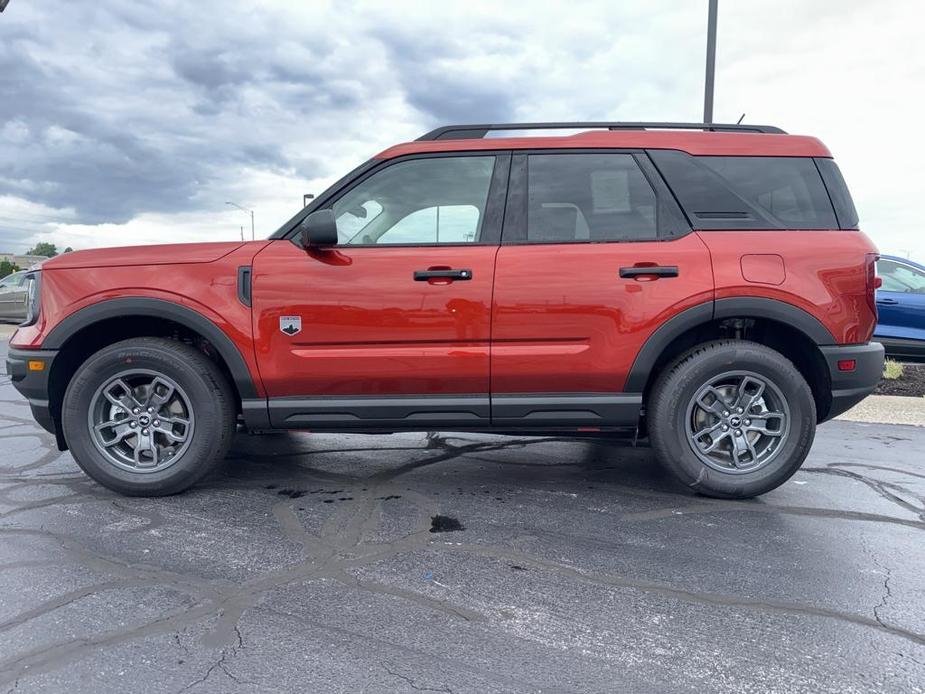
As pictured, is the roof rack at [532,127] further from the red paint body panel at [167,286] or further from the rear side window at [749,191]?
the red paint body panel at [167,286]

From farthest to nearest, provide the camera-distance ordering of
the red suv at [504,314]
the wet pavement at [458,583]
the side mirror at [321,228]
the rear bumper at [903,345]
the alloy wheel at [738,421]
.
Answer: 1. the rear bumper at [903,345]
2. the alloy wheel at [738,421]
3. the red suv at [504,314]
4. the side mirror at [321,228]
5. the wet pavement at [458,583]

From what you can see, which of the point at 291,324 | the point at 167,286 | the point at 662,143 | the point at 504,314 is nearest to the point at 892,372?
the point at 662,143

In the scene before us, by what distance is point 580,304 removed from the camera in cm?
340

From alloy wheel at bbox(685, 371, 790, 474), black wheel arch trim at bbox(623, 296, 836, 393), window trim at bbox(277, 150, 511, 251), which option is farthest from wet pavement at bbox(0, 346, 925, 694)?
window trim at bbox(277, 150, 511, 251)

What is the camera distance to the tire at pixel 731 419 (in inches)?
137

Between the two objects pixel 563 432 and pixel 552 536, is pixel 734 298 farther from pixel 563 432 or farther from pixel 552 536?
pixel 552 536

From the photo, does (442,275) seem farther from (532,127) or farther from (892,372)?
(892,372)

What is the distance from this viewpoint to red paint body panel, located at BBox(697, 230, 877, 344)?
3.42 metres

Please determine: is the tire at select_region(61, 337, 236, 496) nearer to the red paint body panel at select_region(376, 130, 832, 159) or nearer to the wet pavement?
the wet pavement

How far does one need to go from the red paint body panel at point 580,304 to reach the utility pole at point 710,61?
722cm

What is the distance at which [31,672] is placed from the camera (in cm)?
198

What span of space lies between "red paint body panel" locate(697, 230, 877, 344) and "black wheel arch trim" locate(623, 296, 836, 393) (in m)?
0.03

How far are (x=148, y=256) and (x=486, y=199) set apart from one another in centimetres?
Result: 191

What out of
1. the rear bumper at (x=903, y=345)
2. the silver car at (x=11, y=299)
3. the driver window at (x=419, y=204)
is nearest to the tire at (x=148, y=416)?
the driver window at (x=419, y=204)
